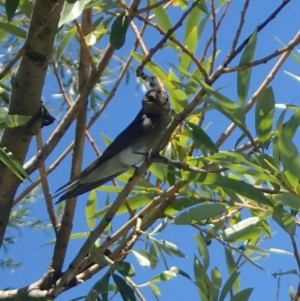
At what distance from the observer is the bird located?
1180 mm

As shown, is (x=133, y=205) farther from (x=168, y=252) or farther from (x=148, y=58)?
(x=148, y=58)

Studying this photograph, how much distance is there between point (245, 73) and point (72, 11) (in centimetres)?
21

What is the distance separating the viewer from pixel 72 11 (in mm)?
838

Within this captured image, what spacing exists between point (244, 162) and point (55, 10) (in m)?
0.35

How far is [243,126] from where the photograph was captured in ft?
2.66

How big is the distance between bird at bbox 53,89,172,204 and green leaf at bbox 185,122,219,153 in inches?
5.7

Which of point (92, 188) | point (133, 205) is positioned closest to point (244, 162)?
point (133, 205)

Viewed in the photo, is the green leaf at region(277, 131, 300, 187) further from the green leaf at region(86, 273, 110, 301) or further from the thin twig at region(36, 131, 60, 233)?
the thin twig at region(36, 131, 60, 233)

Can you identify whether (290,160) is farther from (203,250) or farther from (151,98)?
(151,98)

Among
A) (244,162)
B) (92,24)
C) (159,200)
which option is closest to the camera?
(244,162)

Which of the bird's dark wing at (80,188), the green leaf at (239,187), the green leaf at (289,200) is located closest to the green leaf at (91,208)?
the bird's dark wing at (80,188)

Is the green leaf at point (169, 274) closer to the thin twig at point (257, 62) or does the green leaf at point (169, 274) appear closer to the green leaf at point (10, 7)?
the thin twig at point (257, 62)

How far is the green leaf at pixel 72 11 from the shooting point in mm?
828

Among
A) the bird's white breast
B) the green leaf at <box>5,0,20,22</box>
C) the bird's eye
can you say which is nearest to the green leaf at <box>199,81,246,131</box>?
the green leaf at <box>5,0,20,22</box>
